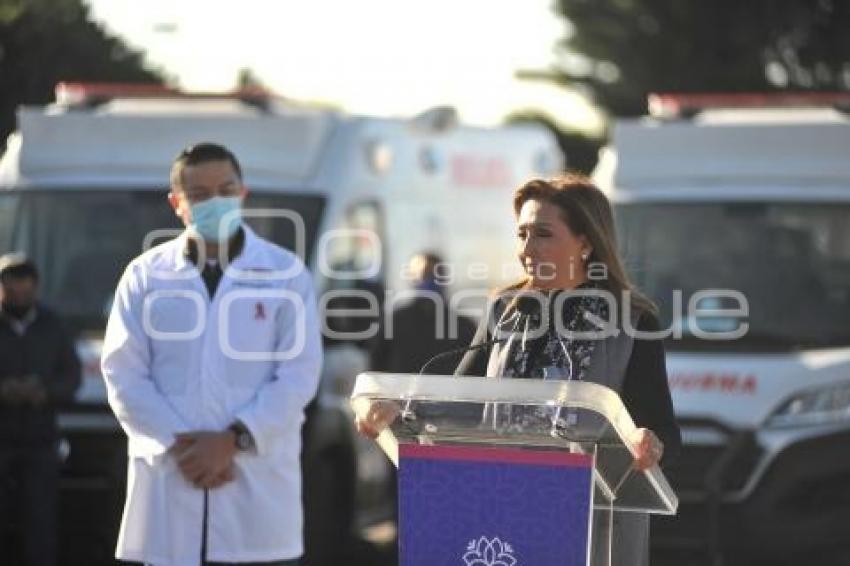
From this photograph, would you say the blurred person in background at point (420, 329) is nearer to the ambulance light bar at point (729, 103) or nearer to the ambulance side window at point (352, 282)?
the ambulance side window at point (352, 282)

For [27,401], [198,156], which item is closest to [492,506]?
[198,156]

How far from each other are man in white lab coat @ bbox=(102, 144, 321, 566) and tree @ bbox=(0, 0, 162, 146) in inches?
605

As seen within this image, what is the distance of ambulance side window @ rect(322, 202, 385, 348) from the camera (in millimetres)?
11430

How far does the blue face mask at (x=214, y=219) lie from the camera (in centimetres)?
→ 677

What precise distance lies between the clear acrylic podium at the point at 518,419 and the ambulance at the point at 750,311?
18.3ft

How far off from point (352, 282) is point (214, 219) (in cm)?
486

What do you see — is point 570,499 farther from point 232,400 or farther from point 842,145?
point 842,145

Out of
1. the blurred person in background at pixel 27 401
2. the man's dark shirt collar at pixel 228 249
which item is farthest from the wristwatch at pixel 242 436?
the blurred person in background at pixel 27 401

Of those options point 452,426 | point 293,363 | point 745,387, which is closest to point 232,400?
point 293,363

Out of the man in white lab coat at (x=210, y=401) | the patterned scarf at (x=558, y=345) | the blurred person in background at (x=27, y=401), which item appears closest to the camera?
the patterned scarf at (x=558, y=345)

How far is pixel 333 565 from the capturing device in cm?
1172

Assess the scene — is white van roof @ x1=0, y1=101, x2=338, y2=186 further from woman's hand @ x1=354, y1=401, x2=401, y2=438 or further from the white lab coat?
woman's hand @ x1=354, y1=401, x2=401, y2=438

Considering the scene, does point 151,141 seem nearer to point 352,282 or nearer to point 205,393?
point 352,282

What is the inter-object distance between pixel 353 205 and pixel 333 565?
1.87 meters
